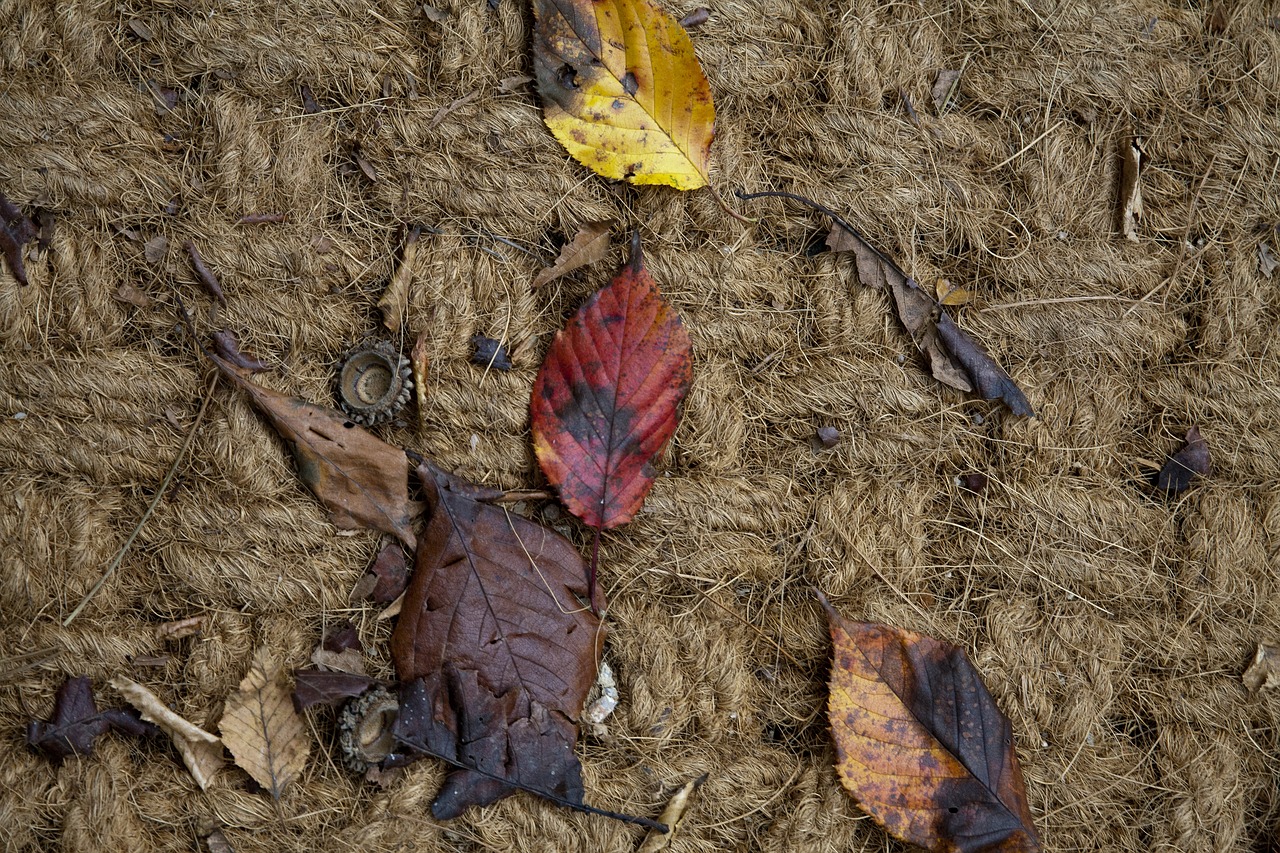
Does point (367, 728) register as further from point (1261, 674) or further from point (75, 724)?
point (1261, 674)

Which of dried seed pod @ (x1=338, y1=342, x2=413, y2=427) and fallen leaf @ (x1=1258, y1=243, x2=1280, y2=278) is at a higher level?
fallen leaf @ (x1=1258, y1=243, x2=1280, y2=278)

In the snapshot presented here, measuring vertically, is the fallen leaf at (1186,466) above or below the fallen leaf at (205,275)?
below

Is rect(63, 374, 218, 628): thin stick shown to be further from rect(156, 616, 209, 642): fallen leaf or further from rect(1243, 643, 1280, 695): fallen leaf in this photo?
rect(1243, 643, 1280, 695): fallen leaf

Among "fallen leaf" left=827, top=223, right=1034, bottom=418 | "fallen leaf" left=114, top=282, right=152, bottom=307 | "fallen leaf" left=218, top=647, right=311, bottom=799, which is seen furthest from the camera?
"fallen leaf" left=827, top=223, right=1034, bottom=418

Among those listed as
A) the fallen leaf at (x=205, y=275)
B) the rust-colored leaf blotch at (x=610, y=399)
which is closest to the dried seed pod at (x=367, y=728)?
the rust-colored leaf blotch at (x=610, y=399)

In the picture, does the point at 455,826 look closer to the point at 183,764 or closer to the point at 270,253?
the point at 183,764

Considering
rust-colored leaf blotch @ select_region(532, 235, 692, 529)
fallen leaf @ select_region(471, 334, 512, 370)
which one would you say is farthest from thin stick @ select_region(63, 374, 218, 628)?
rust-colored leaf blotch @ select_region(532, 235, 692, 529)

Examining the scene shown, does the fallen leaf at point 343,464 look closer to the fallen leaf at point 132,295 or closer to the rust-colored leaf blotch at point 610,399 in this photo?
the fallen leaf at point 132,295
